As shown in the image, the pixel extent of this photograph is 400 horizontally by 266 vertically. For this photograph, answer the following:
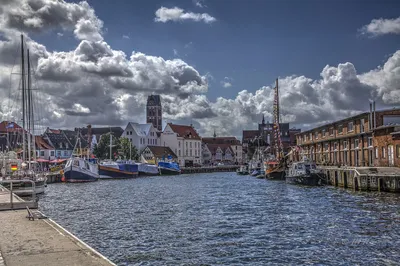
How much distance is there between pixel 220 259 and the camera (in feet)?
56.2

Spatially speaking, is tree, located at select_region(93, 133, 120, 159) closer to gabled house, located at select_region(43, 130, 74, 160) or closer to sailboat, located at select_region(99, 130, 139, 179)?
gabled house, located at select_region(43, 130, 74, 160)

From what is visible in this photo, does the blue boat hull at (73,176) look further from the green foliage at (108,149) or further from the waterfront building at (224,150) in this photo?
the waterfront building at (224,150)

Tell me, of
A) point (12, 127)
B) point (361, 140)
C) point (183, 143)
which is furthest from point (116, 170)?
point (183, 143)

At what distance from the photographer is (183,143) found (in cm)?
15762

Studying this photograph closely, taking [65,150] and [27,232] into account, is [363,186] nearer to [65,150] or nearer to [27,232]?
[27,232]

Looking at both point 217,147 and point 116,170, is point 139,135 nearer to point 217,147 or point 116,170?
point 217,147

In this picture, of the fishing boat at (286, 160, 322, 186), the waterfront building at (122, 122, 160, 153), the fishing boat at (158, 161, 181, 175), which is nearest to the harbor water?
the fishing boat at (286, 160, 322, 186)

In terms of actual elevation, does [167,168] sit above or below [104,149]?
below

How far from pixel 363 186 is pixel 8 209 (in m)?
34.8

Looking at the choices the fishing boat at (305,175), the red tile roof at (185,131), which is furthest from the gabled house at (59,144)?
the fishing boat at (305,175)

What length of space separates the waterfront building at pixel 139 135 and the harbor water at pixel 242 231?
354 ft

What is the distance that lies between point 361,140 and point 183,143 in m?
104

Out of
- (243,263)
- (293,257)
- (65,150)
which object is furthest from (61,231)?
(65,150)

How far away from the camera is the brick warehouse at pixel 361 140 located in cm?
4819
